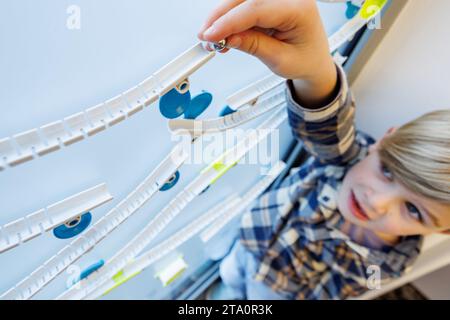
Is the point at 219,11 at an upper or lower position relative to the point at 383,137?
upper

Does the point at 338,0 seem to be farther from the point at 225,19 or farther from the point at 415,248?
the point at 415,248

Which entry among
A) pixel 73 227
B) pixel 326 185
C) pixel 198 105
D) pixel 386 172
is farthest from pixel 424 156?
pixel 73 227

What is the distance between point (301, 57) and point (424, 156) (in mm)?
220

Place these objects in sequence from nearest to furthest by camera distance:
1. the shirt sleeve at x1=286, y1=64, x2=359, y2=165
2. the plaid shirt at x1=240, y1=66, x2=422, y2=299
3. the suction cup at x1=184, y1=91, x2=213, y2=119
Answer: the suction cup at x1=184, y1=91, x2=213, y2=119 < the shirt sleeve at x1=286, y1=64, x2=359, y2=165 < the plaid shirt at x1=240, y1=66, x2=422, y2=299

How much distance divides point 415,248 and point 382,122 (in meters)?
0.23

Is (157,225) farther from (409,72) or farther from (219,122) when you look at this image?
(409,72)

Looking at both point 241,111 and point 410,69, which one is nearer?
point 241,111

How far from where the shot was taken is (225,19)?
22 cm

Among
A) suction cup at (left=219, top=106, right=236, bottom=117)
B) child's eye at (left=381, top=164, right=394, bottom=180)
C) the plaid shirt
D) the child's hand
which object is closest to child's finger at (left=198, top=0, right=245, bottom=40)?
the child's hand

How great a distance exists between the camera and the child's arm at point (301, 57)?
229mm

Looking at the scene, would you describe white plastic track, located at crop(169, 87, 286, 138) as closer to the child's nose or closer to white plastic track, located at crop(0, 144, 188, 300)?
white plastic track, located at crop(0, 144, 188, 300)

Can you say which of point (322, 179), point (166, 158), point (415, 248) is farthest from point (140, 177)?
point (415, 248)

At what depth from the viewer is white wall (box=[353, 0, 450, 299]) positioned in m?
0.38

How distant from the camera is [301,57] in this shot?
0.31m
